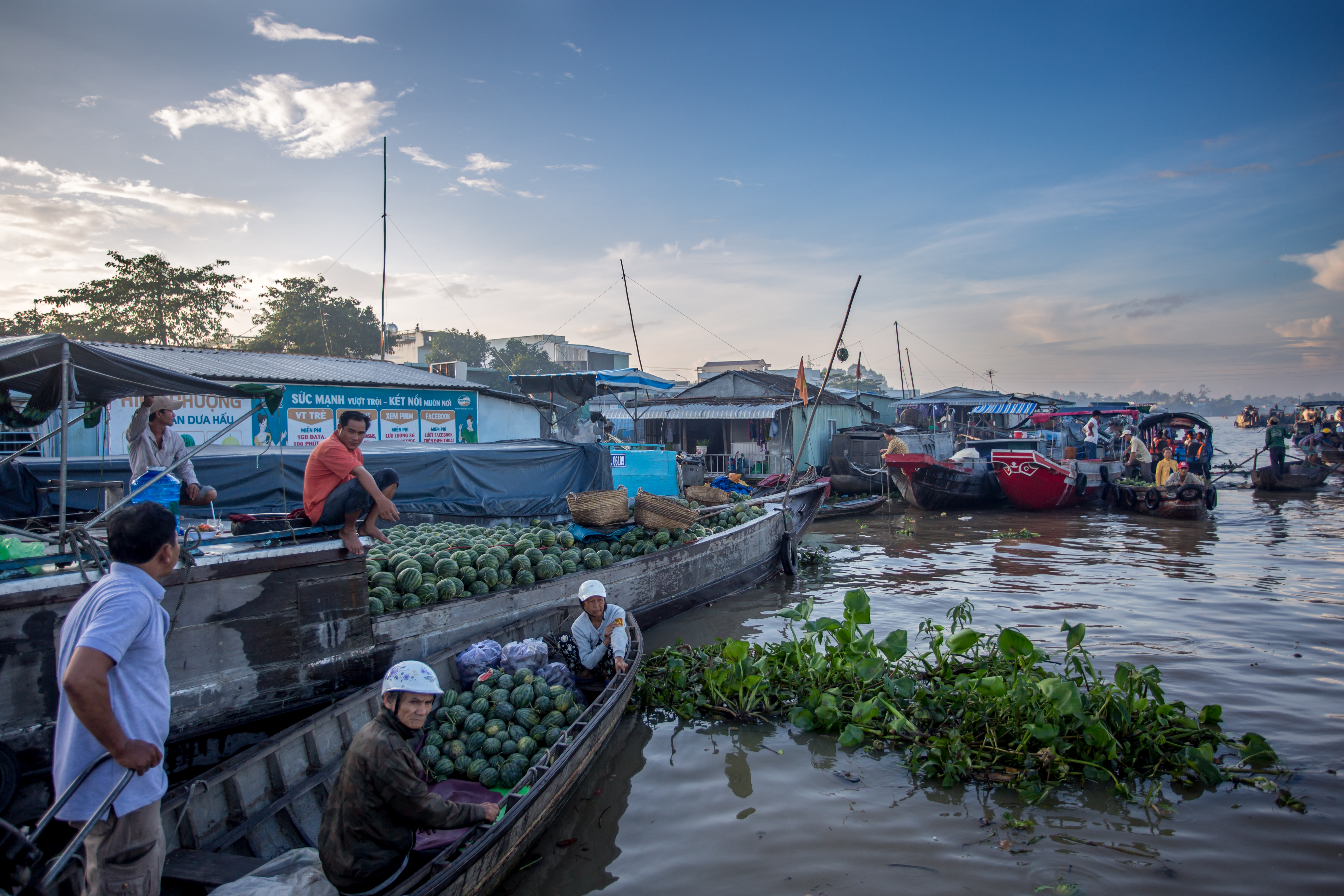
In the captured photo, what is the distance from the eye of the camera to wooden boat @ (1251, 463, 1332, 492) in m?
23.1

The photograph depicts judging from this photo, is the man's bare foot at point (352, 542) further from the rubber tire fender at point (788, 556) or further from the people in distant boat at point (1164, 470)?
the people in distant boat at point (1164, 470)

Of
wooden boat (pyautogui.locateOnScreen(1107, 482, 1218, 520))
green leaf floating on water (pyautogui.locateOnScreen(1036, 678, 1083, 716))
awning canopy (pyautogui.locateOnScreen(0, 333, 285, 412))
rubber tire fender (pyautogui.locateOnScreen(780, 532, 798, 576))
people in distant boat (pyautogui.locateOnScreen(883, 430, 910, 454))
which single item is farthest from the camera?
people in distant boat (pyautogui.locateOnScreen(883, 430, 910, 454))

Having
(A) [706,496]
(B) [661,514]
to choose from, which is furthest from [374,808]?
(A) [706,496]

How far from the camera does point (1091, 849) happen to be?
4.25 m

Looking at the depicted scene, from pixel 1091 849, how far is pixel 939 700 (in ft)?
4.96

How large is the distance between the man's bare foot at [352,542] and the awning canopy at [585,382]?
10283 millimetres

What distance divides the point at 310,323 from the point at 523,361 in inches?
386

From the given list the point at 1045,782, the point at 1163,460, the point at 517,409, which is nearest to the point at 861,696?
the point at 1045,782

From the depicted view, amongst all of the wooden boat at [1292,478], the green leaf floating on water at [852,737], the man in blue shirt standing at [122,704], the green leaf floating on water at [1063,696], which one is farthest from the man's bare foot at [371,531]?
the wooden boat at [1292,478]

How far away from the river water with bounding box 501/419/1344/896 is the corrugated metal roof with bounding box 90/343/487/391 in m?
9.28

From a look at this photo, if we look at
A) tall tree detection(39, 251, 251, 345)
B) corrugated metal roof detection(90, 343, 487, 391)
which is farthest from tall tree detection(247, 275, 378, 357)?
corrugated metal roof detection(90, 343, 487, 391)

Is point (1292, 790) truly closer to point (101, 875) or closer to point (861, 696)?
point (861, 696)

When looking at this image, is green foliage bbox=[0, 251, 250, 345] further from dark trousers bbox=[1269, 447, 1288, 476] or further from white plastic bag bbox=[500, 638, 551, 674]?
dark trousers bbox=[1269, 447, 1288, 476]

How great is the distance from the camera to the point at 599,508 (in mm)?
8430
